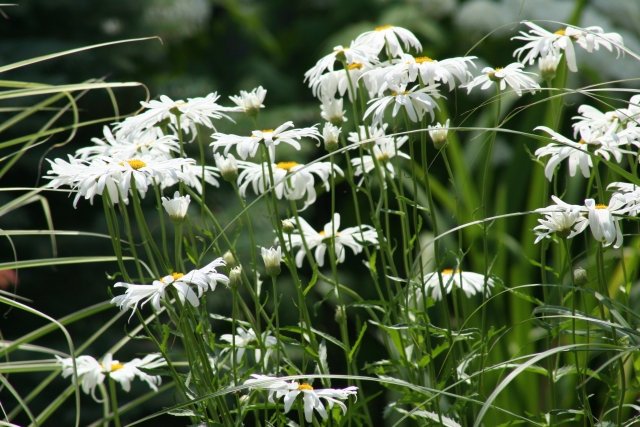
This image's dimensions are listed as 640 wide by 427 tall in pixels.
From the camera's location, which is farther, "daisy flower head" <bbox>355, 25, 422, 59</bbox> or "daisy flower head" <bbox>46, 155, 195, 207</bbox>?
"daisy flower head" <bbox>355, 25, 422, 59</bbox>

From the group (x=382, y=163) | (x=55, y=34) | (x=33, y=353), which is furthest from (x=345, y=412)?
(x=55, y=34)

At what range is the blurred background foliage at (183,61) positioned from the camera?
151 cm

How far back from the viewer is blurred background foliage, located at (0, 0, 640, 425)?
151 cm

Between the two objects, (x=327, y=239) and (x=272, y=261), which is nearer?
(x=272, y=261)

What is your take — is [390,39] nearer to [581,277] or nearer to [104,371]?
[581,277]

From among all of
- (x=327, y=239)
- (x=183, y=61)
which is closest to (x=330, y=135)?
(x=327, y=239)

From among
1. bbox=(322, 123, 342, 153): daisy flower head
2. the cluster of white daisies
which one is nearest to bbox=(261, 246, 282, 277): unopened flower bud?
the cluster of white daisies

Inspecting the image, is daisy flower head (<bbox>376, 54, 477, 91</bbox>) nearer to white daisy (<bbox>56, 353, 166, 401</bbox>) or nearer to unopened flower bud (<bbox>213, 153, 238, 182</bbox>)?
unopened flower bud (<bbox>213, 153, 238, 182</bbox>)

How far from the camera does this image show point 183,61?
2.29 m

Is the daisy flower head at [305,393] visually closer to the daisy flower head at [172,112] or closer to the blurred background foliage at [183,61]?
the daisy flower head at [172,112]

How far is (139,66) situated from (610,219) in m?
1.73

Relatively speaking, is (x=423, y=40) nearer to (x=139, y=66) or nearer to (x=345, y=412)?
(x=139, y=66)

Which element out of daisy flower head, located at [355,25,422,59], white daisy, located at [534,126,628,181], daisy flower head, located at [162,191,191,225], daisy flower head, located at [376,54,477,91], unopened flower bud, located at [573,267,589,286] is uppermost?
daisy flower head, located at [355,25,422,59]

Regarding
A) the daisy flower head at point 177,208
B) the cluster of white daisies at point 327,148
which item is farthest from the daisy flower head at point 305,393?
the daisy flower head at point 177,208
